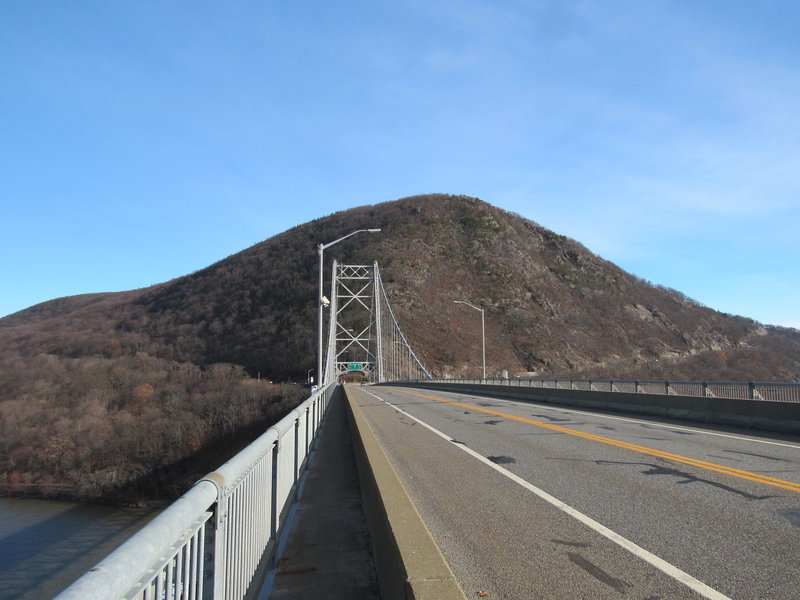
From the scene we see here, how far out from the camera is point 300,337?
282 feet

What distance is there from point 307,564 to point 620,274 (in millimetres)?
119181

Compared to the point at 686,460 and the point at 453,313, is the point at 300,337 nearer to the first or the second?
the point at 453,313

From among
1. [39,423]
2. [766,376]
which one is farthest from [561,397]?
[39,423]

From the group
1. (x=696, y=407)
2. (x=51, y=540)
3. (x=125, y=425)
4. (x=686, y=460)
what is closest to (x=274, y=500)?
(x=686, y=460)

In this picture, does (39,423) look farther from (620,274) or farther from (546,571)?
(620,274)

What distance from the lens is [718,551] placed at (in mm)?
4898

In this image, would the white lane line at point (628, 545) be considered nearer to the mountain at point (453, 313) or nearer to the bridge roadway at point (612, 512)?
the bridge roadway at point (612, 512)

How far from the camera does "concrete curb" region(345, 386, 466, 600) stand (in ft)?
11.0

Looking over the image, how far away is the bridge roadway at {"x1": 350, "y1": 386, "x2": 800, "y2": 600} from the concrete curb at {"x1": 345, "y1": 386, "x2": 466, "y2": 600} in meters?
0.49

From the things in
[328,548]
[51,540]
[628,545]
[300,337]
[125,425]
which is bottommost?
[51,540]

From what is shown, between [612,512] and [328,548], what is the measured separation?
2875mm

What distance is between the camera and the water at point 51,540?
27641 millimetres

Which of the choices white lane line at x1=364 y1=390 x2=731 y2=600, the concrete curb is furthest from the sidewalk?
white lane line at x1=364 y1=390 x2=731 y2=600

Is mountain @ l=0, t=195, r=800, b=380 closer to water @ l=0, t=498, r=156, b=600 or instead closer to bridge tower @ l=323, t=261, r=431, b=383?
bridge tower @ l=323, t=261, r=431, b=383
